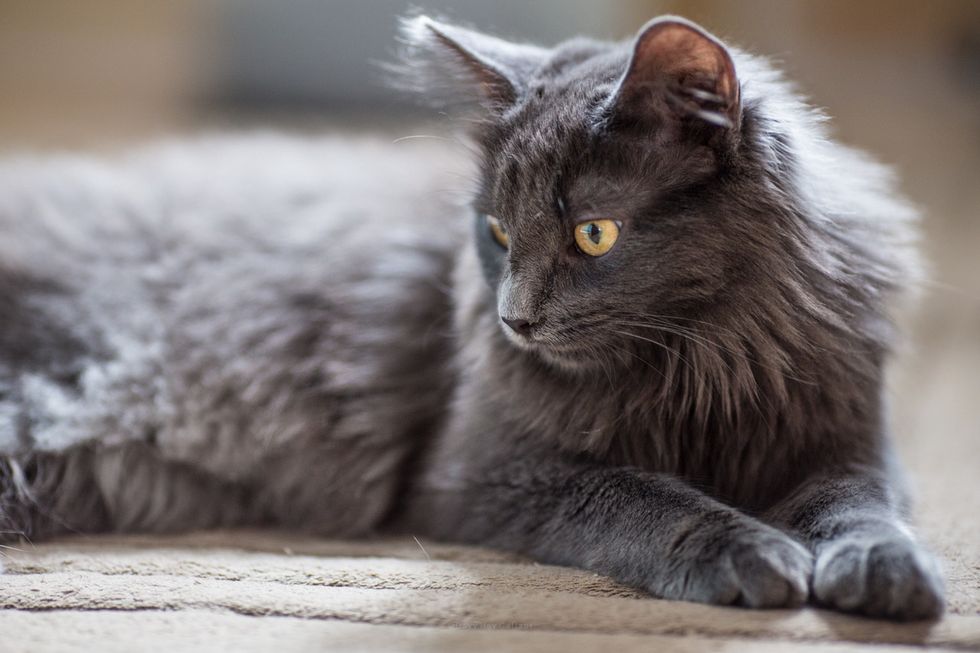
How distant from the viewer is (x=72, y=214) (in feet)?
6.09

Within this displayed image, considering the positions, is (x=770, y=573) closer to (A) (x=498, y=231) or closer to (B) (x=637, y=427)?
(B) (x=637, y=427)

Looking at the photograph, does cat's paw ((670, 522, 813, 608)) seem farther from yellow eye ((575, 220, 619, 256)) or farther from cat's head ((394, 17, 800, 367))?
yellow eye ((575, 220, 619, 256))

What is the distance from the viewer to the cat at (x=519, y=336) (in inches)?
49.1

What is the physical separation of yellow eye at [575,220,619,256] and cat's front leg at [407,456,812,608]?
35 cm

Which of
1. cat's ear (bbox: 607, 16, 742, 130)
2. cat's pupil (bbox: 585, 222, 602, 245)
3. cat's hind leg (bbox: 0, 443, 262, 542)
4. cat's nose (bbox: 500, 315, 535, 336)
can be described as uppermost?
cat's ear (bbox: 607, 16, 742, 130)

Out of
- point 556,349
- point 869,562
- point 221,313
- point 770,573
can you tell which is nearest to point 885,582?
point 869,562

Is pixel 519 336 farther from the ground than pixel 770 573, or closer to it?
farther from the ground

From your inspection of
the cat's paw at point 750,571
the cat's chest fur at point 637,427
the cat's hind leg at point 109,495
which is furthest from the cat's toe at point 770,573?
the cat's hind leg at point 109,495

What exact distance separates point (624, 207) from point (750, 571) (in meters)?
0.50

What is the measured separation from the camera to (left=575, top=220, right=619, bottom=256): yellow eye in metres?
1.26

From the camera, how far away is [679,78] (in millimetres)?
1214

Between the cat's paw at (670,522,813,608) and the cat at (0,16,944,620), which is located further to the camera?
the cat at (0,16,944,620)

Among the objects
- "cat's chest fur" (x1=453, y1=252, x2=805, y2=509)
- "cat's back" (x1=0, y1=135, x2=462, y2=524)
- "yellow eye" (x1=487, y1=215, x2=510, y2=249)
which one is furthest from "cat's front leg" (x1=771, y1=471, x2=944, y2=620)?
"cat's back" (x1=0, y1=135, x2=462, y2=524)

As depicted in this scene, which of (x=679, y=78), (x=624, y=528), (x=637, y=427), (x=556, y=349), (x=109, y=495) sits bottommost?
(x=109, y=495)
